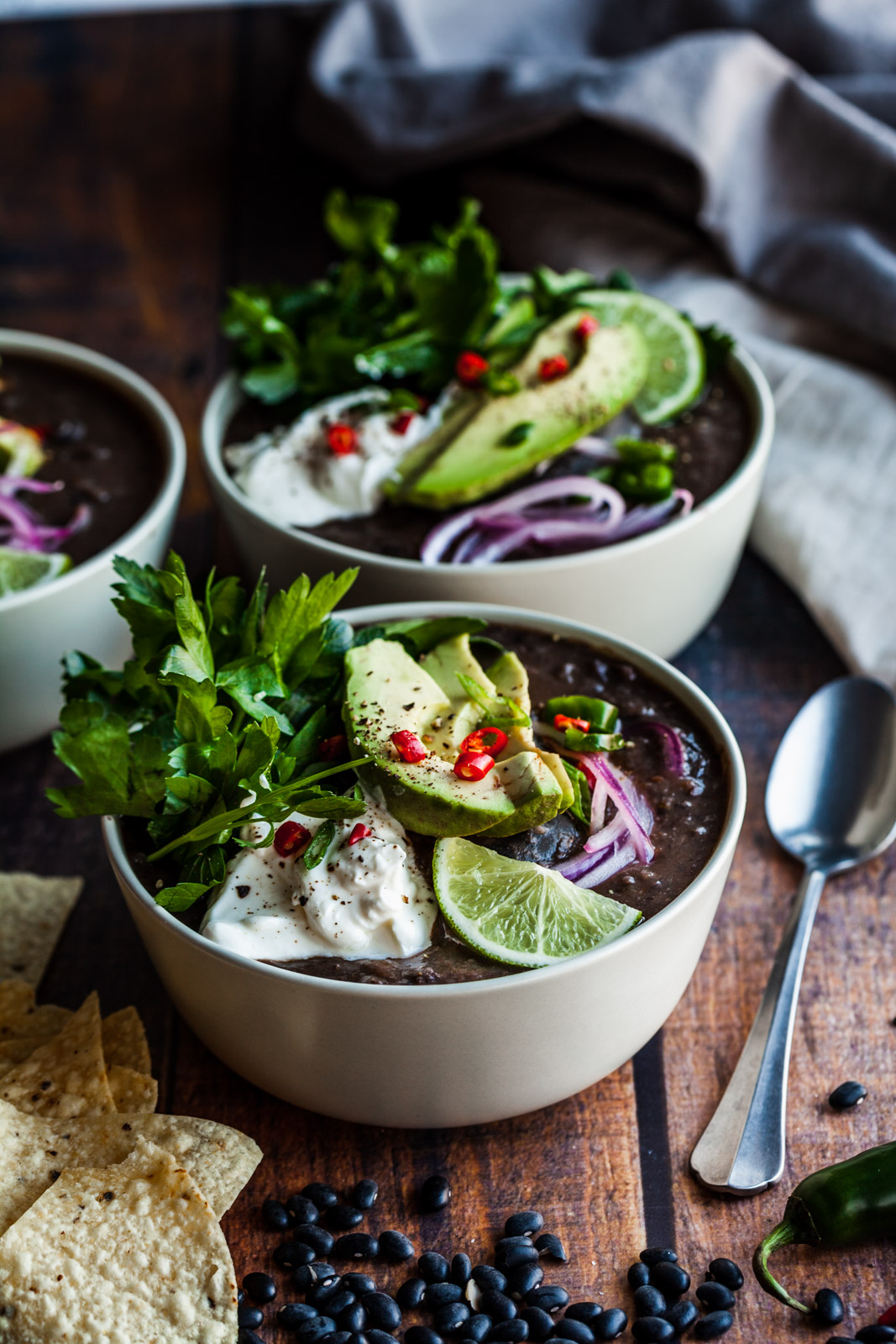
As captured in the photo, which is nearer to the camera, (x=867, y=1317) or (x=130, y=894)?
(x=867, y=1317)

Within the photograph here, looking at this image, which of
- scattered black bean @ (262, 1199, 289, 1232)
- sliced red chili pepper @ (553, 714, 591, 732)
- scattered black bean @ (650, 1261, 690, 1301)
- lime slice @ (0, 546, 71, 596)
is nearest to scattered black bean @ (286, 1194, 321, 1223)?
scattered black bean @ (262, 1199, 289, 1232)

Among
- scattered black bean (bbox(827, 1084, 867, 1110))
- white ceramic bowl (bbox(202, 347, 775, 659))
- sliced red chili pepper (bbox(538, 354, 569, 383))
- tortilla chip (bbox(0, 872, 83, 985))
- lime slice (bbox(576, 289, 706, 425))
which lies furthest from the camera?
lime slice (bbox(576, 289, 706, 425))

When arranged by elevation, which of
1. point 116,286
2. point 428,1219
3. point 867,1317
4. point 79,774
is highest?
point 79,774

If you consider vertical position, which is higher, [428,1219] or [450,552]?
[450,552]

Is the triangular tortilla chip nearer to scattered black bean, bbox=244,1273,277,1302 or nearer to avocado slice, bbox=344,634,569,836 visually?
scattered black bean, bbox=244,1273,277,1302

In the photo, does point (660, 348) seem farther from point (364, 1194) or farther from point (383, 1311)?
point (383, 1311)

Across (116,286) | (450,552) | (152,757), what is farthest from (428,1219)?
(116,286)

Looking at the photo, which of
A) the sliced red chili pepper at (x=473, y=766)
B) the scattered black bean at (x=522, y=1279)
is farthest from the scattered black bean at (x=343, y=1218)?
the sliced red chili pepper at (x=473, y=766)

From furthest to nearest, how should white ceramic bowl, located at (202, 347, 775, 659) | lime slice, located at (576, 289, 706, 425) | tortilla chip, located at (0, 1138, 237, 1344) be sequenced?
lime slice, located at (576, 289, 706, 425)
white ceramic bowl, located at (202, 347, 775, 659)
tortilla chip, located at (0, 1138, 237, 1344)

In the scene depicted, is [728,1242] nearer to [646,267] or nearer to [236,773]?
[236,773]
